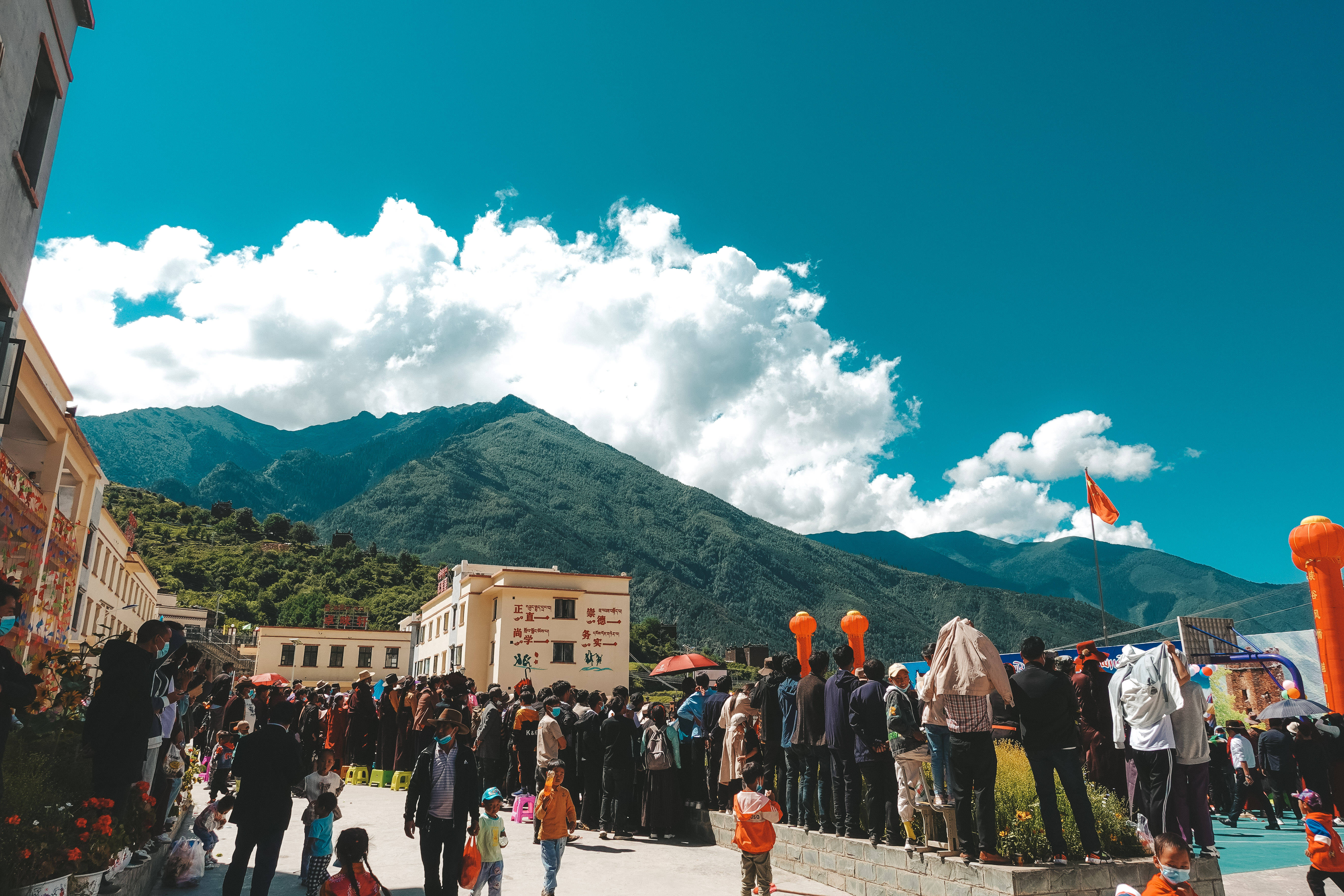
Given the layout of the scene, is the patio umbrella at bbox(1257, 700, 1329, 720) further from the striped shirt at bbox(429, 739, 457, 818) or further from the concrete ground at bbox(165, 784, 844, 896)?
the striped shirt at bbox(429, 739, 457, 818)

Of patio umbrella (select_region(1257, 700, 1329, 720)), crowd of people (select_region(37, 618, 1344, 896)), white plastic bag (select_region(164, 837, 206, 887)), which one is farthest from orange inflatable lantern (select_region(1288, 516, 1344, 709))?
white plastic bag (select_region(164, 837, 206, 887))

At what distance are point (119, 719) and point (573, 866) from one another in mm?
5026

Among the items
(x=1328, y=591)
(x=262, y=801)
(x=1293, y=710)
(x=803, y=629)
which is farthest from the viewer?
(x=803, y=629)

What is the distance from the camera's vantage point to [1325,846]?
6.82 metres

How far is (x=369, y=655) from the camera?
2324 inches

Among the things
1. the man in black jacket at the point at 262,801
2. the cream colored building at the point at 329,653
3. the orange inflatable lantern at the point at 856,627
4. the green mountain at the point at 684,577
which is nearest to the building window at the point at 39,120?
the man in black jacket at the point at 262,801

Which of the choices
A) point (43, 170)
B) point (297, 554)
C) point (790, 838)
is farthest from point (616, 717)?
point (297, 554)

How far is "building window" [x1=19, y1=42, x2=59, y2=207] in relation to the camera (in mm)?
10383

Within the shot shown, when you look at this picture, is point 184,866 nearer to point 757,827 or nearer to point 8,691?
point 8,691

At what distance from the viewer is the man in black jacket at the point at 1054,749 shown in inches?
275

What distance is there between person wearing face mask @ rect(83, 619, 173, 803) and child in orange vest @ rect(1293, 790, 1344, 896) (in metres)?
9.54

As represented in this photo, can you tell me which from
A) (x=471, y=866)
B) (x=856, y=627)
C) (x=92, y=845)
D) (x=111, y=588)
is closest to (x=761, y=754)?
(x=471, y=866)

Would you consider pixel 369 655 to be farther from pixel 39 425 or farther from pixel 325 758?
pixel 325 758

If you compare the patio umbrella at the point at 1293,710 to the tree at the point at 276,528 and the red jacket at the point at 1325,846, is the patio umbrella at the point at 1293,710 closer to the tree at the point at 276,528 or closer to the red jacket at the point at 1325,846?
the red jacket at the point at 1325,846
